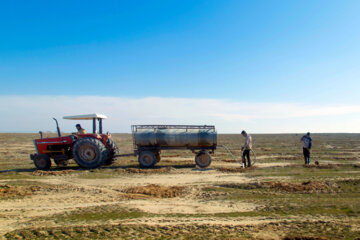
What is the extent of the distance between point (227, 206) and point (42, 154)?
37.2 ft

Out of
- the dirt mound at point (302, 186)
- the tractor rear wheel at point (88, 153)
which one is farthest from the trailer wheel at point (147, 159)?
the dirt mound at point (302, 186)

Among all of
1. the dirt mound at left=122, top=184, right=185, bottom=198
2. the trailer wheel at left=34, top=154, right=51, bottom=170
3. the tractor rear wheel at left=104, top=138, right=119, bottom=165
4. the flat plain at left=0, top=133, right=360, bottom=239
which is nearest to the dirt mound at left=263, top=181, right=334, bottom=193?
the flat plain at left=0, top=133, right=360, bottom=239

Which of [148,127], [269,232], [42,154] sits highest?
[148,127]

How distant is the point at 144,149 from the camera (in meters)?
16.2

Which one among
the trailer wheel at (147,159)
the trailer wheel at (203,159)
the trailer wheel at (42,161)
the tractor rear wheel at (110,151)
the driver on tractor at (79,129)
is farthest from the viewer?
the tractor rear wheel at (110,151)

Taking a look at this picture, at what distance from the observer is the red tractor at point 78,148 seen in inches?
585

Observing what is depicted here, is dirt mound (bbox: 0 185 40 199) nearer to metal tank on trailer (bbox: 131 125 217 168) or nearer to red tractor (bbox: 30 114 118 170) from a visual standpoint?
red tractor (bbox: 30 114 118 170)

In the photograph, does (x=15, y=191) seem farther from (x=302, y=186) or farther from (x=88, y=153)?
(x=302, y=186)

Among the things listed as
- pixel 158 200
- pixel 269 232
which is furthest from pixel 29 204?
pixel 269 232

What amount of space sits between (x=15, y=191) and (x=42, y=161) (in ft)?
19.5

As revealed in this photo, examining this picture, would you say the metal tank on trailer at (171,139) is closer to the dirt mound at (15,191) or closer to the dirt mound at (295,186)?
the dirt mound at (295,186)

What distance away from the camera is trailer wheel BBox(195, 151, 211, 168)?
15.6 meters

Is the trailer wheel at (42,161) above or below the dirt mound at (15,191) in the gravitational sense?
above

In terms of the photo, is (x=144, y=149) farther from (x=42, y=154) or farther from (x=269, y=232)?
(x=269, y=232)
